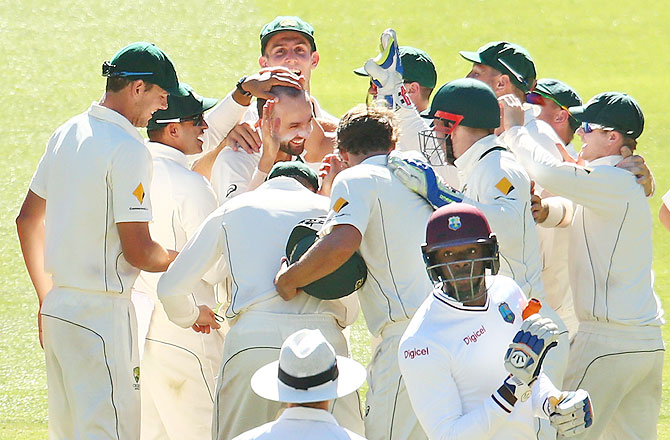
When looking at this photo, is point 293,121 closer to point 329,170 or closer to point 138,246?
point 329,170

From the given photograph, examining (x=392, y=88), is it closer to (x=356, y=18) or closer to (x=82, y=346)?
(x=82, y=346)

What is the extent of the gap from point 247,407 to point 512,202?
137 cm

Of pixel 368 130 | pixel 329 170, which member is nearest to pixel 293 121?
pixel 329 170

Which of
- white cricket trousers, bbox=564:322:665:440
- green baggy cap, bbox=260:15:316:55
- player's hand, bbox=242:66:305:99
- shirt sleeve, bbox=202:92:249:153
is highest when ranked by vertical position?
green baggy cap, bbox=260:15:316:55

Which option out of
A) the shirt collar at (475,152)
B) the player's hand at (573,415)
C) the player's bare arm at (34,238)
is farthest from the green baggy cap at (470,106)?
the player's hand at (573,415)

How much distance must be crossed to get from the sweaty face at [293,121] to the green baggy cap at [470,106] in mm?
742

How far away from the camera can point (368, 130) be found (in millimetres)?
4672

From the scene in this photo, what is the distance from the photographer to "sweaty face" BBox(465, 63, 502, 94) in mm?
5875

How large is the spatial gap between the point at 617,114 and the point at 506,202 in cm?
90

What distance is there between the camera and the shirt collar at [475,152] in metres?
4.84

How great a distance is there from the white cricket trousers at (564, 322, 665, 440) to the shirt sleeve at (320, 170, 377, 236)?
1.40 meters

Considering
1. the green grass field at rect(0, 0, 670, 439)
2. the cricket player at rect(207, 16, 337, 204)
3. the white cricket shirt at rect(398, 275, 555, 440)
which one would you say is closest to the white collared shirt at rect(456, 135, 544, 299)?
the cricket player at rect(207, 16, 337, 204)

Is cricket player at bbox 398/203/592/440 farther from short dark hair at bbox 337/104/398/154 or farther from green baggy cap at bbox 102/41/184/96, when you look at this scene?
green baggy cap at bbox 102/41/184/96

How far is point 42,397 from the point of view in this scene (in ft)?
23.7
